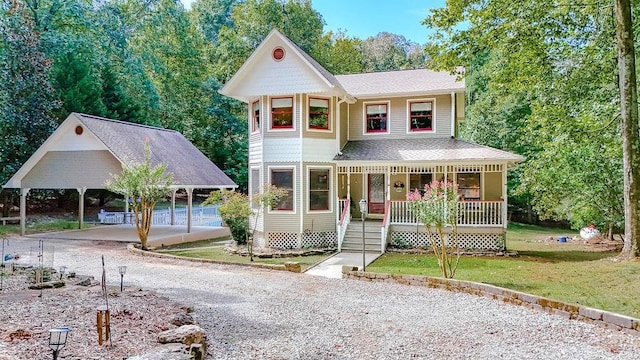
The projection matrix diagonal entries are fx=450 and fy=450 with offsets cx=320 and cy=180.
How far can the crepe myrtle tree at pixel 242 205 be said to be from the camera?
1588 cm

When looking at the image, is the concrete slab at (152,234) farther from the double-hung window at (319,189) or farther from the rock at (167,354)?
the rock at (167,354)

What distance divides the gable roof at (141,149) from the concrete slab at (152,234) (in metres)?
2.27

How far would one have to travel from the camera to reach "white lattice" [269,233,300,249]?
17.1 m

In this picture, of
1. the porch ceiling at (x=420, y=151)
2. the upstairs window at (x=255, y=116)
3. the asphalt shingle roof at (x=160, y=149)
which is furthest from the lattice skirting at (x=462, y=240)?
the asphalt shingle roof at (x=160, y=149)

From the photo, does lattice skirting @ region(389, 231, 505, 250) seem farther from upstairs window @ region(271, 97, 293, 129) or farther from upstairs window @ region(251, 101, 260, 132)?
upstairs window @ region(251, 101, 260, 132)

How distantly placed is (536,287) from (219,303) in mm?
6934

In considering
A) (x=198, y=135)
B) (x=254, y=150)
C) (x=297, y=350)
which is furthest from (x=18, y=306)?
(x=198, y=135)

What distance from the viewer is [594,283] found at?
10.3m

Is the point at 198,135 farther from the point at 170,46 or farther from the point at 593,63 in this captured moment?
the point at 593,63

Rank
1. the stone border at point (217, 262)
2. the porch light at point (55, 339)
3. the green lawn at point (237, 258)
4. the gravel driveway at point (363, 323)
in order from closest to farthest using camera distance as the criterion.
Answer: the porch light at point (55, 339) → the gravel driveway at point (363, 323) → the stone border at point (217, 262) → the green lawn at point (237, 258)

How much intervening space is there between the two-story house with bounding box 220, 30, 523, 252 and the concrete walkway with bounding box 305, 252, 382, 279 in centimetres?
88

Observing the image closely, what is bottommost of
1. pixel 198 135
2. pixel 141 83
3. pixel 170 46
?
pixel 198 135

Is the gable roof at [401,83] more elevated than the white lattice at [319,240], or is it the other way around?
the gable roof at [401,83]

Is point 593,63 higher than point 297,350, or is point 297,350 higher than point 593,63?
point 593,63
